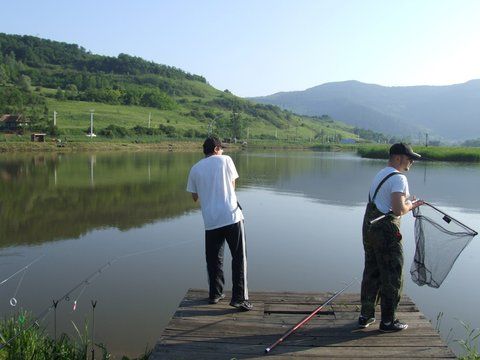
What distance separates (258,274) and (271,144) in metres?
85.9

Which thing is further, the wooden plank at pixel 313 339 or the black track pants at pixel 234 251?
the black track pants at pixel 234 251

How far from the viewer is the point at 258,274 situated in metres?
8.47

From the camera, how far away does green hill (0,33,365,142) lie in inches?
2827

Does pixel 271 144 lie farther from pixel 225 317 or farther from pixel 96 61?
pixel 96 61

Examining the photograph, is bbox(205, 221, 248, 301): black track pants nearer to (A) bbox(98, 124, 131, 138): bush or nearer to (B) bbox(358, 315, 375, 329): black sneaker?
(B) bbox(358, 315, 375, 329): black sneaker

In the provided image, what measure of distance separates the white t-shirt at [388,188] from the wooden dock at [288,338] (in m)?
1.31

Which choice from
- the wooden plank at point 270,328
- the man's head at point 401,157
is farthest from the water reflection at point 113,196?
the man's head at point 401,157

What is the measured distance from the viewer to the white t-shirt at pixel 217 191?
5.42 m

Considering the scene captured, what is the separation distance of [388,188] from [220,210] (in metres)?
1.83

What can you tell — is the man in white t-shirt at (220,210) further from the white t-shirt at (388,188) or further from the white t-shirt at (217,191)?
the white t-shirt at (388,188)

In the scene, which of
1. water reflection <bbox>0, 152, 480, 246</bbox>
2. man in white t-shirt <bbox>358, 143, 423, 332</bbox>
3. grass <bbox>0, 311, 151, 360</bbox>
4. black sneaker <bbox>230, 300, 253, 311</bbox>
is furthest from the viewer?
water reflection <bbox>0, 152, 480, 246</bbox>

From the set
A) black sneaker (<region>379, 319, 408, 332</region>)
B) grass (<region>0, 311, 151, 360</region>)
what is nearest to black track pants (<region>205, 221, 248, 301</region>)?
grass (<region>0, 311, 151, 360</region>)

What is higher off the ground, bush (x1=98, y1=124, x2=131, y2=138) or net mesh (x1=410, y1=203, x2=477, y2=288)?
bush (x1=98, y1=124, x2=131, y2=138)

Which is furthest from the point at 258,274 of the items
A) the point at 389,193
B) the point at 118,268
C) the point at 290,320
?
the point at 389,193
